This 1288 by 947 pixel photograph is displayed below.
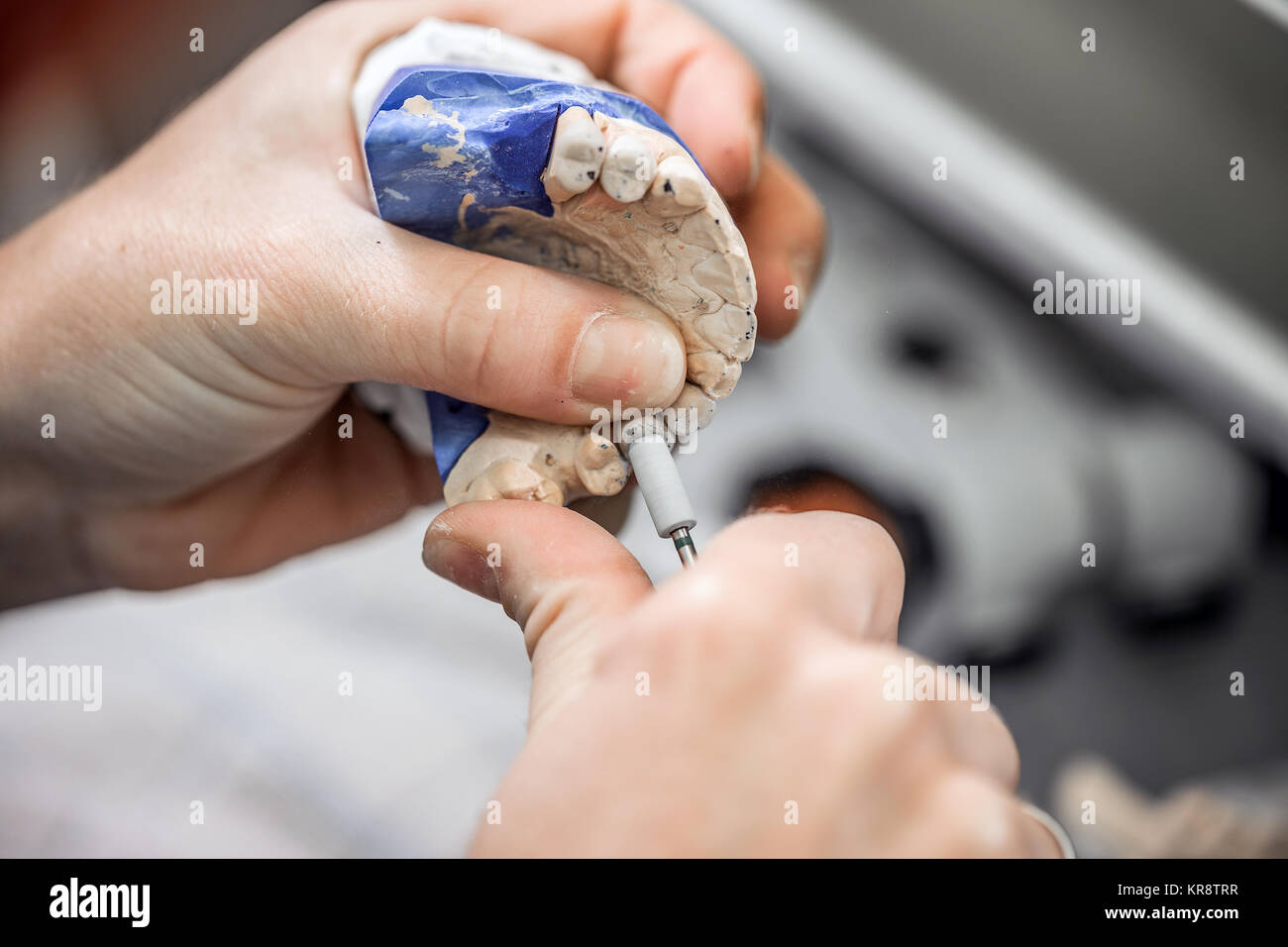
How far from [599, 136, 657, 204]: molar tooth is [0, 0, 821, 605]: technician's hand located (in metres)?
0.07

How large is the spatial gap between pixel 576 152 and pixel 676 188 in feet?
0.15

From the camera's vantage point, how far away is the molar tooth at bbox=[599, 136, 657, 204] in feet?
1.24

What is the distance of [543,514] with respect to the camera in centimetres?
44

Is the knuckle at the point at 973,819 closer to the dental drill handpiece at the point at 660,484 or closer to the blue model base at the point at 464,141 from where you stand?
the dental drill handpiece at the point at 660,484

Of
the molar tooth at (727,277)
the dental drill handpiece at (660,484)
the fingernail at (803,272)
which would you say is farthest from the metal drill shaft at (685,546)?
the fingernail at (803,272)

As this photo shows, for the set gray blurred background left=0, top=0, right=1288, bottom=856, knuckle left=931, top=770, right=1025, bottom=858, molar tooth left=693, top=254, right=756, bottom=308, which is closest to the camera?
knuckle left=931, top=770, right=1025, bottom=858

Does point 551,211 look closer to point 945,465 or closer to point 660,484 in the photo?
point 660,484

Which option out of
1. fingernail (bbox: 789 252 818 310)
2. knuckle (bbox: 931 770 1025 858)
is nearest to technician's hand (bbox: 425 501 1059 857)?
knuckle (bbox: 931 770 1025 858)

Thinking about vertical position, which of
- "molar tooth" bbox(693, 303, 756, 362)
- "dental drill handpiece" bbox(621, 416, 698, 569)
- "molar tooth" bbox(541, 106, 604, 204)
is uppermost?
"molar tooth" bbox(541, 106, 604, 204)

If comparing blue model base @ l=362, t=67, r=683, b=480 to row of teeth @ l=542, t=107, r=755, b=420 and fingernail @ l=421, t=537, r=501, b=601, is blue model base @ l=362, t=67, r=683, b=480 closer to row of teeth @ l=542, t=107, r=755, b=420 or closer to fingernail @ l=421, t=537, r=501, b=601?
row of teeth @ l=542, t=107, r=755, b=420

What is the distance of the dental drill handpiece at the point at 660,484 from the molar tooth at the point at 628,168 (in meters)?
0.11
